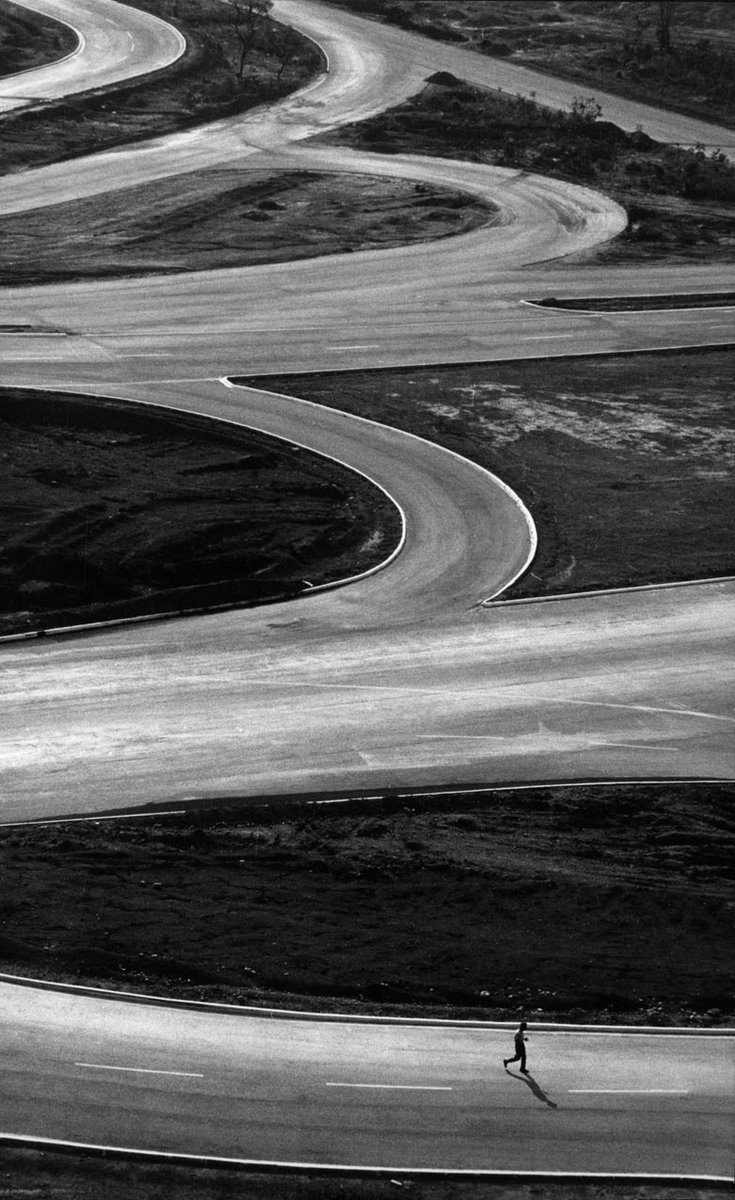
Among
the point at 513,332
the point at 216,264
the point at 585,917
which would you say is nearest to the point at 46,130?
the point at 216,264

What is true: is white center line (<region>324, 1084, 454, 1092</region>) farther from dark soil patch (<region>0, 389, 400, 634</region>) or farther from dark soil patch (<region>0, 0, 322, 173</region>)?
dark soil patch (<region>0, 0, 322, 173</region>)

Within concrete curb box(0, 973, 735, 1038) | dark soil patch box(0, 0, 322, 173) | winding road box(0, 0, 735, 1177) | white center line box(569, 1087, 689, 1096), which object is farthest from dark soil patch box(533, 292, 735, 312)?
white center line box(569, 1087, 689, 1096)

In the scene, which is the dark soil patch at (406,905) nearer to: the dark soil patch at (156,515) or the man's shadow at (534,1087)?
the man's shadow at (534,1087)

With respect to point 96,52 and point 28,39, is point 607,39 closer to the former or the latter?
point 96,52

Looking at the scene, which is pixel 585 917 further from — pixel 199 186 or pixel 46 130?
pixel 46 130

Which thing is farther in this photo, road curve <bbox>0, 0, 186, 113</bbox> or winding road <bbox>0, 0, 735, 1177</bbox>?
road curve <bbox>0, 0, 186, 113</bbox>

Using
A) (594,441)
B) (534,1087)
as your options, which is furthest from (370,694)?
(594,441)
